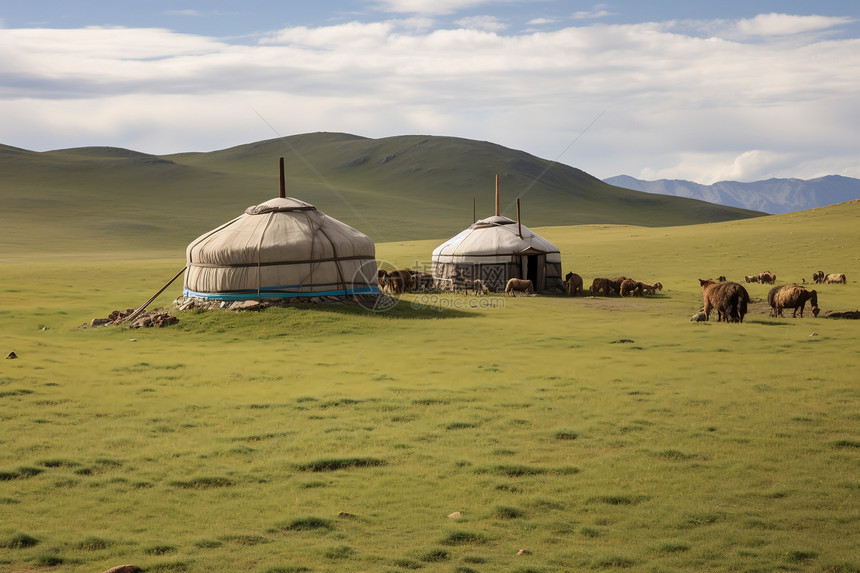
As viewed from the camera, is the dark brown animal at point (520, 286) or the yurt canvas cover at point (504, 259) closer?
the dark brown animal at point (520, 286)

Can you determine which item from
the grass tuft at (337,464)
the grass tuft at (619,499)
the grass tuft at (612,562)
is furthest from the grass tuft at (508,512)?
the grass tuft at (337,464)

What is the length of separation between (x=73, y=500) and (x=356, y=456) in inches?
96.2

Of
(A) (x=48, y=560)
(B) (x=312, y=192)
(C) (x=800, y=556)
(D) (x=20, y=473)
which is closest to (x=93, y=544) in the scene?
(A) (x=48, y=560)

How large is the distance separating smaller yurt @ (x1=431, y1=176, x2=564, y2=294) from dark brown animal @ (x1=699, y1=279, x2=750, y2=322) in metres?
8.87

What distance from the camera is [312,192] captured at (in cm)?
11550

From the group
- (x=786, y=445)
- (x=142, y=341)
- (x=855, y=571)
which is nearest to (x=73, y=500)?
(x=855, y=571)

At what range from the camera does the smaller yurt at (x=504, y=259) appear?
25.9 metres

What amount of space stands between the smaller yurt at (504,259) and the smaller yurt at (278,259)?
7157 millimetres

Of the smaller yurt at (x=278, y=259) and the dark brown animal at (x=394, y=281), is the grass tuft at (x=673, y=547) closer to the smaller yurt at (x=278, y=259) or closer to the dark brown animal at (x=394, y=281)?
the smaller yurt at (x=278, y=259)

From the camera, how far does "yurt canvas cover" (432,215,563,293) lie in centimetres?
2588

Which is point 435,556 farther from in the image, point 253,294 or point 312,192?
point 312,192

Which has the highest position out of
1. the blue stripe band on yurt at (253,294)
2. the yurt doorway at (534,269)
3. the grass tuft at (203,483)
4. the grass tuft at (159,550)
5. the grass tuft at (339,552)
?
the yurt doorway at (534,269)

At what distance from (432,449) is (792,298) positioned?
13028 mm

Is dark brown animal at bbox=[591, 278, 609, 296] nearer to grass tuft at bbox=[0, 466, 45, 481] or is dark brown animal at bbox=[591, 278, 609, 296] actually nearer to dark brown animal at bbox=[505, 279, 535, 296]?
dark brown animal at bbox=[505, 279, 535, 296]
